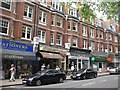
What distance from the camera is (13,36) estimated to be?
2520 centimetres

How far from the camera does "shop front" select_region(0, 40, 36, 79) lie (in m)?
22.8

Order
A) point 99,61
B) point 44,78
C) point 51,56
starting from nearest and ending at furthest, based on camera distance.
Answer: point 44,78, point 51,56, point 99,61

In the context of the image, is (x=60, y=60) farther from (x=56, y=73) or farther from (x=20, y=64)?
(x=56, y=73)

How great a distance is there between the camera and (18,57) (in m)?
24.0

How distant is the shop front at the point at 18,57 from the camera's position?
74.9ft

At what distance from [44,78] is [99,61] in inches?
1002

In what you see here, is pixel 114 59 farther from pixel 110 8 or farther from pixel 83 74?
pixel 110 8

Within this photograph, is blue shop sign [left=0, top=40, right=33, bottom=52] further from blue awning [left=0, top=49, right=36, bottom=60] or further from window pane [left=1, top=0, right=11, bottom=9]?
window pane [left=1, top=0, right=11, bottom=9]

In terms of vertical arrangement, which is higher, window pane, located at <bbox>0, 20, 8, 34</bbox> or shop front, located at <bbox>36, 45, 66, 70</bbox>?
window pane, located at <bbox>0, 20, 8, 34</bbox>

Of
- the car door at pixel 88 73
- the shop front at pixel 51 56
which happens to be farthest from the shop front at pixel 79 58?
the car door at pixel 88 73

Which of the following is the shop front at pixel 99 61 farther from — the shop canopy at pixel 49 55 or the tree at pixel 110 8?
the tree at pixel 110 8

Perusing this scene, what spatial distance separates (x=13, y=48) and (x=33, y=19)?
226 inches

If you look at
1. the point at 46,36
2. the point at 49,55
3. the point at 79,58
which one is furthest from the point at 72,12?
the point at 49,55

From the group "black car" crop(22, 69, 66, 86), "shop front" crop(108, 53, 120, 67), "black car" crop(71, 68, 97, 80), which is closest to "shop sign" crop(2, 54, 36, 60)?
"black car" crop(22, 69, 66, 86)
